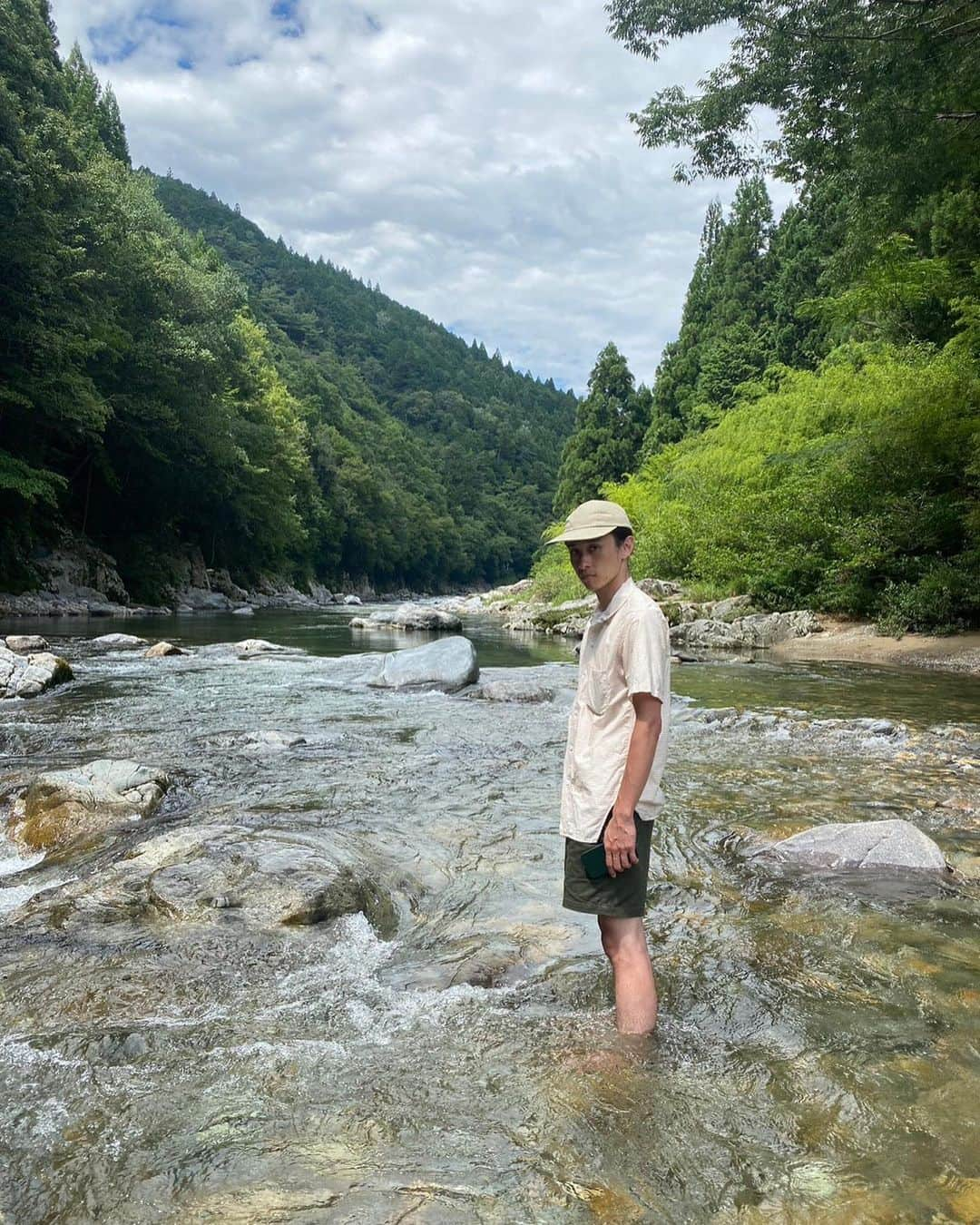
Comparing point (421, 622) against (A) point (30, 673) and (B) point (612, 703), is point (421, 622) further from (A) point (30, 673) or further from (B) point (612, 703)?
(B) point (612, 703)

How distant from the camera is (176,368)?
30703 millimetres

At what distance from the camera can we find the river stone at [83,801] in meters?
5.12

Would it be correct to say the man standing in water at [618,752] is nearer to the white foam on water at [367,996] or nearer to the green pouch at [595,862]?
the green pouch at [595,862]

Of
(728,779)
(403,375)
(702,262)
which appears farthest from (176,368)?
(403,375)

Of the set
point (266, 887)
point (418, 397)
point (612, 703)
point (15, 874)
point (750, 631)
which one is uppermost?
point (418, 397)

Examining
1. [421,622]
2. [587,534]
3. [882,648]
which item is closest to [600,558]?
[587,534]

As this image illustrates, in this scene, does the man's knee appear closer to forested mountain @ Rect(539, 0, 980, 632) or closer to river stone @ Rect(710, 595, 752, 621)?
forested mountain @ Rect(539, 0, 980, 632)

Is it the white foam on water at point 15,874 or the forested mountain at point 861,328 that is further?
the forested mountain at point 861,328

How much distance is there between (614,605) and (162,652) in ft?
→ 47.7

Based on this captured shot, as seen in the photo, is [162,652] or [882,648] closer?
[162,652]

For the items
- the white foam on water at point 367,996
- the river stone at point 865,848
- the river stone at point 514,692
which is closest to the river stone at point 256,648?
the river stone at point 514,692

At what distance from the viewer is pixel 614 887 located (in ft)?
9.35

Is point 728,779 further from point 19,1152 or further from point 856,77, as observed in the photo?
point 856,77

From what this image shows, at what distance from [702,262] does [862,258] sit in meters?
54.9
